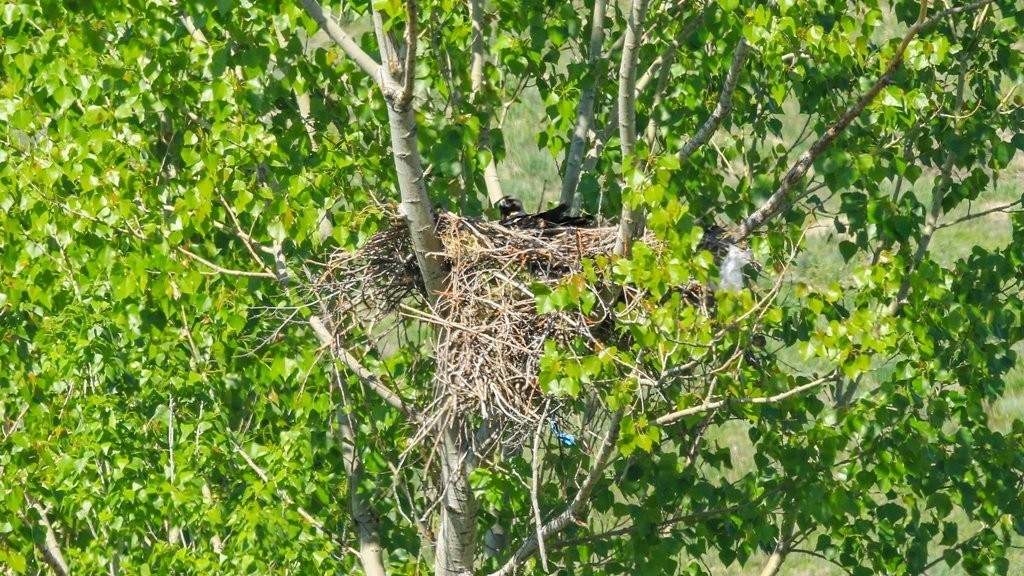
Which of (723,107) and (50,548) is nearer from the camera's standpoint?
(723,107)

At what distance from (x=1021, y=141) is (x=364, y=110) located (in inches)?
119

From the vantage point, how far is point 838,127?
539 cm

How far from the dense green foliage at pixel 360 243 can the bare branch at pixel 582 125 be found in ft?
0.22

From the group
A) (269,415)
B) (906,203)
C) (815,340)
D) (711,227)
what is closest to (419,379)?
(269,415)

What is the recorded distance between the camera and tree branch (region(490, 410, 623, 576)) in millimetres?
5758

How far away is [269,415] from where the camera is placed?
780cm

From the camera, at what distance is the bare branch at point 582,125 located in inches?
284

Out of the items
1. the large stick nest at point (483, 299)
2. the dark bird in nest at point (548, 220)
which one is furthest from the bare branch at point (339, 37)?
the dark bird in nest at point (548, 220)

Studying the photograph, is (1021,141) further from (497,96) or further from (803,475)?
(497,96)

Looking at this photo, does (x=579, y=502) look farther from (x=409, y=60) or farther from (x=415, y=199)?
(x=409, y=60)

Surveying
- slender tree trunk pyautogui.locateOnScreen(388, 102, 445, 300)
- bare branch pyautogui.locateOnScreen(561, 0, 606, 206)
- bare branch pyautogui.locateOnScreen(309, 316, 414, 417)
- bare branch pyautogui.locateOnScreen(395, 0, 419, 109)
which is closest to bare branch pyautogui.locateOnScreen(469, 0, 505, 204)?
bare branch pyautogui.locateOnScreen(561, 0, 606, 206)

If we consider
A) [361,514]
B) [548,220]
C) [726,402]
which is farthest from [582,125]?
[361,514]

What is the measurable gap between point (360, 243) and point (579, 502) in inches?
56.2

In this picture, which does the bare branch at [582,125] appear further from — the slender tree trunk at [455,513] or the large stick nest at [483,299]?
the slender tree trunk at [455,513]
